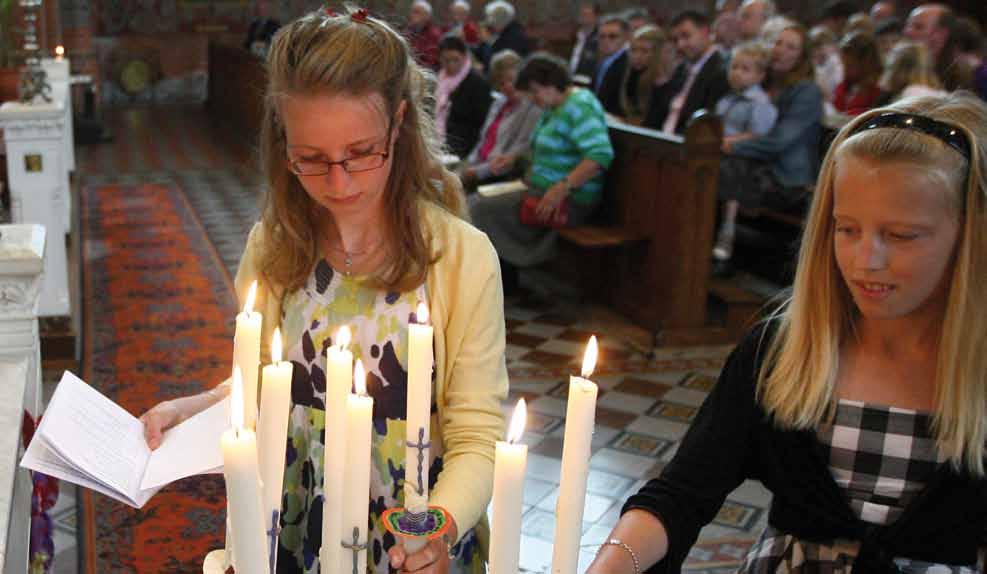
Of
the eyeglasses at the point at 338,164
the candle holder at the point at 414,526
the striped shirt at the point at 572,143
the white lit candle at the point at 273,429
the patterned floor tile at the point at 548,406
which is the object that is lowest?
the patterned floor tile at the point at 548,406

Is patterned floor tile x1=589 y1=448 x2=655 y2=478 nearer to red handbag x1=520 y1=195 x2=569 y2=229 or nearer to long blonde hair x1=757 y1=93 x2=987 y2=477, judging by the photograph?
red handbag x1=520 y1=195 x2=569 y2=229

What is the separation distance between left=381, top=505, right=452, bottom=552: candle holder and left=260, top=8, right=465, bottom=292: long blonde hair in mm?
782

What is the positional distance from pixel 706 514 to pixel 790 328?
313 millimetres

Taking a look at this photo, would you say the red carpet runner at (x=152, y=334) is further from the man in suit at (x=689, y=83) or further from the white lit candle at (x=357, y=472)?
the man in suit at (x=689, y=83)

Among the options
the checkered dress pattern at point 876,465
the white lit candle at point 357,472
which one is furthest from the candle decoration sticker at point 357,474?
the checkered dress pattern at point 876,465

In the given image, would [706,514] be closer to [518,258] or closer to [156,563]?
[156,563]

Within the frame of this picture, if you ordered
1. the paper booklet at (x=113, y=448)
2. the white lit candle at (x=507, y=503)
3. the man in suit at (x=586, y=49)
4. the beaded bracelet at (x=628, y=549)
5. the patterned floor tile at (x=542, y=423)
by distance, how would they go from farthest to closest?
1. the man in suit at (x=586, y=49)
2. the patterned floor tile at (x=542, y=423)
3. the beaded bracelet at (x=628, y=549)
4. the paper booklet at (x=113, y=448)
5. the white lit candle at (x=507, y=503)

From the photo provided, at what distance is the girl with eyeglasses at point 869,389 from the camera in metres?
1.43

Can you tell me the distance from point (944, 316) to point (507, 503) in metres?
0.91

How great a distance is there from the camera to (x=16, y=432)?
1871 mm

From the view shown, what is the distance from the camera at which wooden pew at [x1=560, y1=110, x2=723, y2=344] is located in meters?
5.77

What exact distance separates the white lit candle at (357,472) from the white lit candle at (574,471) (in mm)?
185

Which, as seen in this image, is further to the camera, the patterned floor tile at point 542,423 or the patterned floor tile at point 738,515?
the patterned floor tile at point 542,423

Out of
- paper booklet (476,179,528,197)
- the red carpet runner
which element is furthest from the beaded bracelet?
paper booklet (476,179,528,197)
